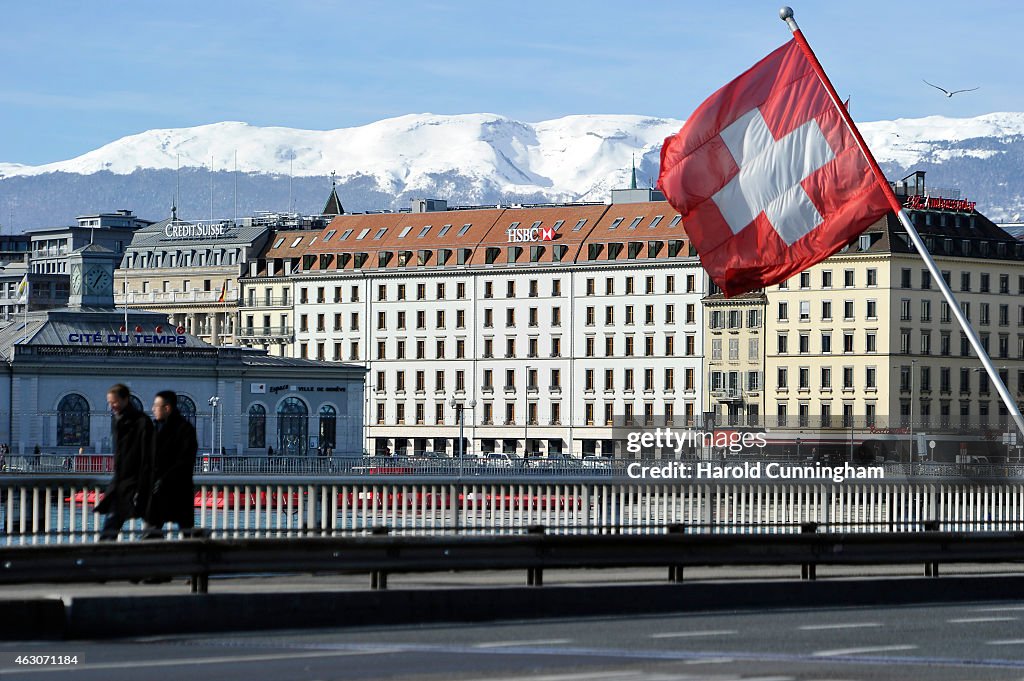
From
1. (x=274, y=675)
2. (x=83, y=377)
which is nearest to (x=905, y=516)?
(x=274, y=675)

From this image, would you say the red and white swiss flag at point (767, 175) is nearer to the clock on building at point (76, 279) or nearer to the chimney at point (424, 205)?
the clock on building at point (76, 279)

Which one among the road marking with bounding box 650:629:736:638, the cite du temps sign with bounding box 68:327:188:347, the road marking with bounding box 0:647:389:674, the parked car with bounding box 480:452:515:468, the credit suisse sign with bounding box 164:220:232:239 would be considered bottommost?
the road marking with bounding box 650:629:736:638

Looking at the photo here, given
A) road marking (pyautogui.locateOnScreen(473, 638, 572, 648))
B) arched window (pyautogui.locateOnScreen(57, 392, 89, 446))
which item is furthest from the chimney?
road marking (pyautogui.locateOnScreen(473, 638, 572, 648))

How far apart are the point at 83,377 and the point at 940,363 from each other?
6271cm

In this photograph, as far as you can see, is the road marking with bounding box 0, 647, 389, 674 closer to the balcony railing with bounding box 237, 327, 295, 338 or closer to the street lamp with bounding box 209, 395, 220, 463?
the street lamp with bounding box 209, 395, 220, 463

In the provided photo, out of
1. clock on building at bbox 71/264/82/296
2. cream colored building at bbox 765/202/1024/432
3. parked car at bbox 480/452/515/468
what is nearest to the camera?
clock on building at bbox 71/264/82/296

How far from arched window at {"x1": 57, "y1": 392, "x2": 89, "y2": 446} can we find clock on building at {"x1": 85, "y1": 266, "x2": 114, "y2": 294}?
14.4 meters

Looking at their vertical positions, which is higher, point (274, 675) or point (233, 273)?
point (233, 273)

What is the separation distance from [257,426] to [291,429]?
180 centimetres

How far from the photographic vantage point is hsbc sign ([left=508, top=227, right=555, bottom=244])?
6678 inches

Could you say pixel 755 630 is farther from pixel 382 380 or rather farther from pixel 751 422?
pixel 382 380

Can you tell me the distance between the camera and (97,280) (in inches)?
5162

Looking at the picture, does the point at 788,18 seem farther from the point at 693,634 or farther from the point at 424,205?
the point at 424,205

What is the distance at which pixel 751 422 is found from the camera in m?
158
